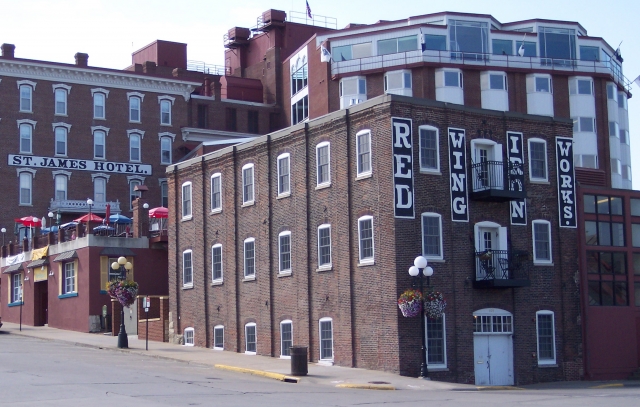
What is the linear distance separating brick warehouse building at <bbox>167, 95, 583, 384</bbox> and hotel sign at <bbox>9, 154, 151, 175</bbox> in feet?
115

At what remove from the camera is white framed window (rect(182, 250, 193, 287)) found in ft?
149

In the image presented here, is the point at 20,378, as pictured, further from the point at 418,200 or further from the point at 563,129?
the point at 563,129

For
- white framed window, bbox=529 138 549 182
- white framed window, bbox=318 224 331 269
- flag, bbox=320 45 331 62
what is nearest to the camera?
white framed window, bbox=318 224 331 269

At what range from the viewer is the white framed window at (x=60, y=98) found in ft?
240

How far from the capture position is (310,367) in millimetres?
34719

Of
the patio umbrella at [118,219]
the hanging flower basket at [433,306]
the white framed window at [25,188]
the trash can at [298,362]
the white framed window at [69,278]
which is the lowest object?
the trash can at [298,362]

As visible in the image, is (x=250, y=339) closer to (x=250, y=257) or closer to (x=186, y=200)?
(x=250, y=257)

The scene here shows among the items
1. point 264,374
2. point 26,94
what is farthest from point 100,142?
point 264,374

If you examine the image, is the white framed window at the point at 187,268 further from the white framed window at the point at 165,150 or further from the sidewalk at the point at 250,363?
the white framed window at the point at 165,150

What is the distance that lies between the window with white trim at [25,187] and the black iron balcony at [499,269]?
45859 millimetres

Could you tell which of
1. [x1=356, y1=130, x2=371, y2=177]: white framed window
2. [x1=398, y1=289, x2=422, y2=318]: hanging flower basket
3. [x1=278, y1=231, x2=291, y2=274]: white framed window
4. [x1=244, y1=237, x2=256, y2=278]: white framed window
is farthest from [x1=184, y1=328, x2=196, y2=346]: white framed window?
[x1=398, y1=289, x2=422, y2=318]: hanging flower basket

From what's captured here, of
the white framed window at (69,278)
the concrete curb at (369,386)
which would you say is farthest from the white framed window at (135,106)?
the concrete curb at (369,386)

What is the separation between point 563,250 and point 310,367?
38.0ft

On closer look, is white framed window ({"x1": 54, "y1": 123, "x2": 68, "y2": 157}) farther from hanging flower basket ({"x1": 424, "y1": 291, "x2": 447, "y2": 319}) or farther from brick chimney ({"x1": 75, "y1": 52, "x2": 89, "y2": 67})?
hanging flower basket ({"x1": 424, "y1": 291, "x2": 447, "y2": 319})
